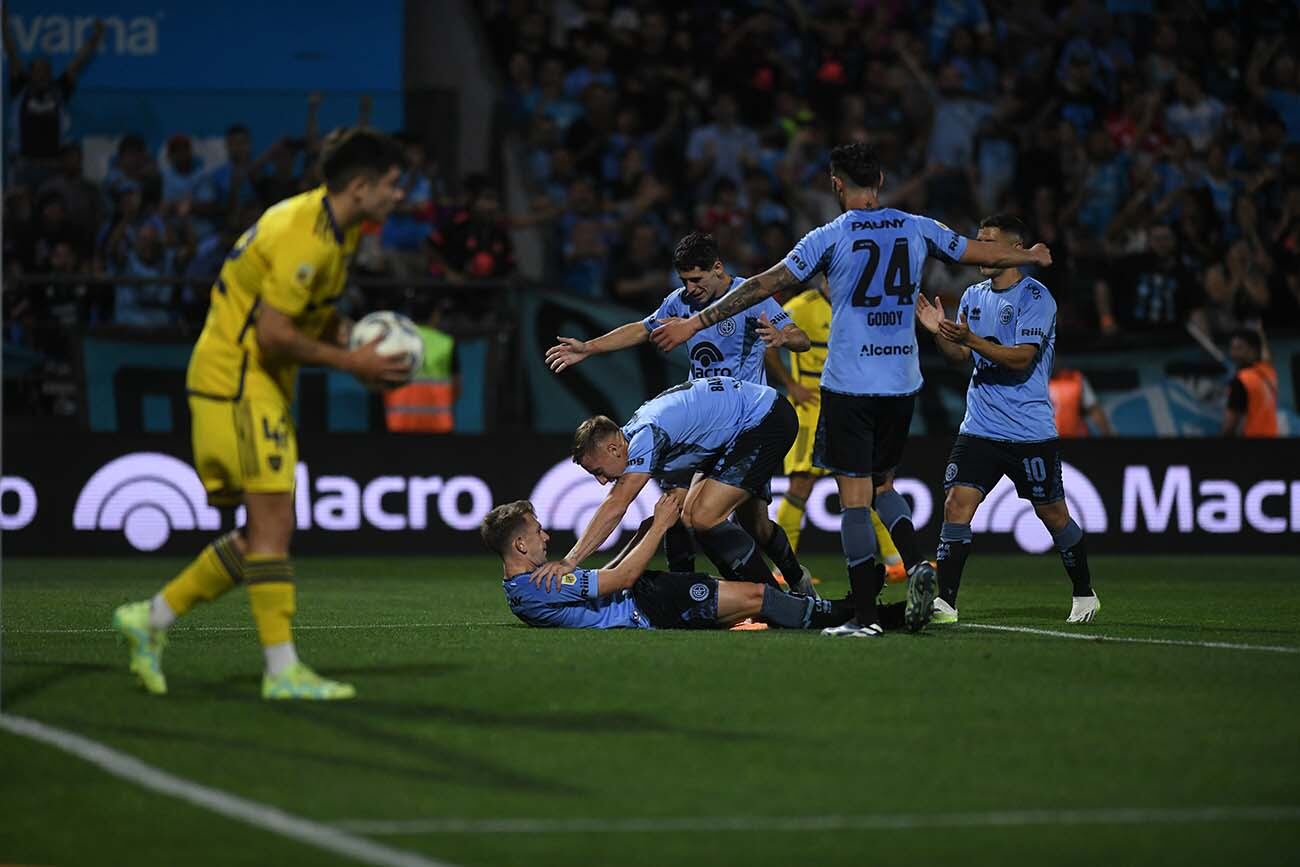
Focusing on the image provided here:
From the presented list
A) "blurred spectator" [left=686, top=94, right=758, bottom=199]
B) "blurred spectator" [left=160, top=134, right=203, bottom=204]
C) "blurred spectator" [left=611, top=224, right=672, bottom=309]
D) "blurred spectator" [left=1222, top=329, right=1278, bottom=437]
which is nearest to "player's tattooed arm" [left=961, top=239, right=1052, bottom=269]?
"blurred spectator" [left=611, top=224, right=672, bottom=309]

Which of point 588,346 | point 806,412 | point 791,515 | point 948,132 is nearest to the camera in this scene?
point 588,346

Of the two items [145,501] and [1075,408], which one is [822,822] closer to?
[145,501]

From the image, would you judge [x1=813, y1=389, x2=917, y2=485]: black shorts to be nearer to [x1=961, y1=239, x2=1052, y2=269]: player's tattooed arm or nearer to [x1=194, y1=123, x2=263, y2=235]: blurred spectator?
[x1=961, y1=239, x2=1052, y2=269]: player's tattooed arm

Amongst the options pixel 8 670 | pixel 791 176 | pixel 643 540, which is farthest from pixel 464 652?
pixel 791 176

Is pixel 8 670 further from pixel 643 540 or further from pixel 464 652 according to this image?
pixel 643 540

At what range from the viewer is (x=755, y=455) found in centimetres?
1060

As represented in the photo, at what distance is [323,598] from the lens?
1330 cm

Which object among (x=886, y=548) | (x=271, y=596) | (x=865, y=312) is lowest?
(x=886, y=548)

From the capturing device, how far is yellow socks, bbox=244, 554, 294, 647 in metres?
7.57

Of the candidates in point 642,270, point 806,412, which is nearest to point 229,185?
point 642,270

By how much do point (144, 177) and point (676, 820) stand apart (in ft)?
45.7

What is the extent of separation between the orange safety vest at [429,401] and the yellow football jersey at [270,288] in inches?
396

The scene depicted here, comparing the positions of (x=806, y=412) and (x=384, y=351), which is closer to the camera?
(x=384, y=351)

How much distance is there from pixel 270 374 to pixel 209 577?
2.81 feet
